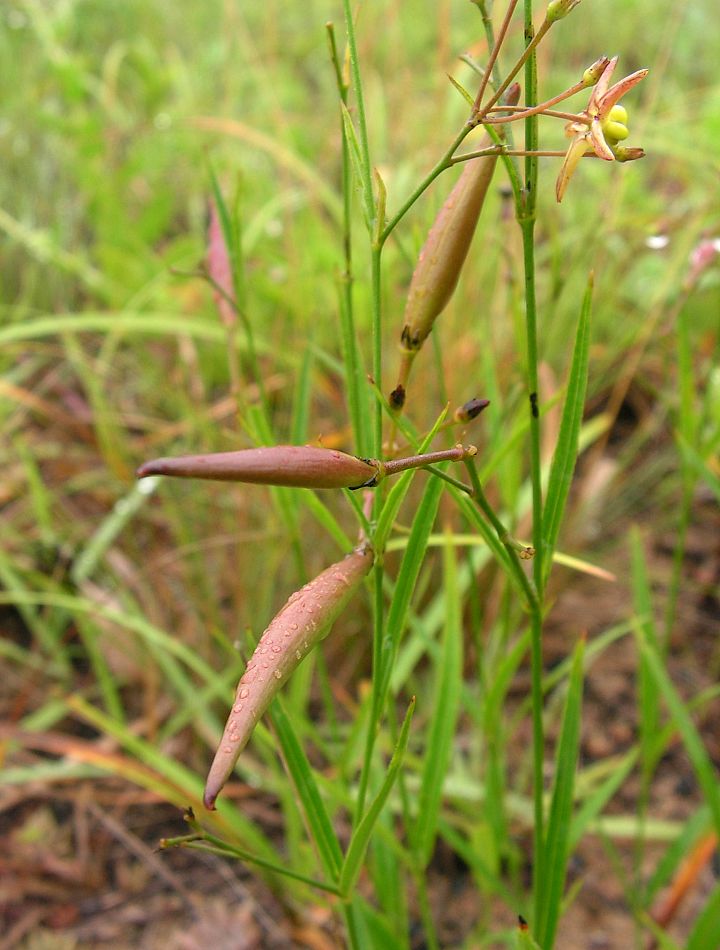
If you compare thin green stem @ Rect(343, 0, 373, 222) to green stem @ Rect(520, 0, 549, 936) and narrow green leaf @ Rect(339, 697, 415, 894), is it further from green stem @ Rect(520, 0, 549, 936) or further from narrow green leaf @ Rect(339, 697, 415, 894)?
narrow green leaf @ Rect(339, 697, 415, 894)

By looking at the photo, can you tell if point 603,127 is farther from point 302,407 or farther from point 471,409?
point 302,407

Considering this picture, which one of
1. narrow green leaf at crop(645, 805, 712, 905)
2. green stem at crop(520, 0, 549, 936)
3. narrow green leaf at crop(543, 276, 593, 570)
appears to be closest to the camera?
green stem at crop(520, 0, 549, 936)

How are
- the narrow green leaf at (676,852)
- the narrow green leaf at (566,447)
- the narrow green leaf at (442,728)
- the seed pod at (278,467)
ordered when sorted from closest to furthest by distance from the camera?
the seed pod at (278,467), the narrow green leaf at (566,447), the narrow green leaf at (442,728), the narrow green leaf at (676,852)

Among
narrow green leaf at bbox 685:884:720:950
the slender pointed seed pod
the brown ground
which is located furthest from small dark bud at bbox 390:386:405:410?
the brown ground

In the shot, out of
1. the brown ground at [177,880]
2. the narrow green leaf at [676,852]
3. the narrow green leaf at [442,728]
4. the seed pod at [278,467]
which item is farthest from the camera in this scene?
the brown ground at [177,880]

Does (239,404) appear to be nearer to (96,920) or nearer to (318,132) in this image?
(96,920)

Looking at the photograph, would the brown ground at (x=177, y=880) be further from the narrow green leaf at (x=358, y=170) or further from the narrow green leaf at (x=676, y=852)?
the narrow green leaf at (x=358, y=170)

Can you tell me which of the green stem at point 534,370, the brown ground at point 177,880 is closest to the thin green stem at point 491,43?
the green stem at point 534,370
